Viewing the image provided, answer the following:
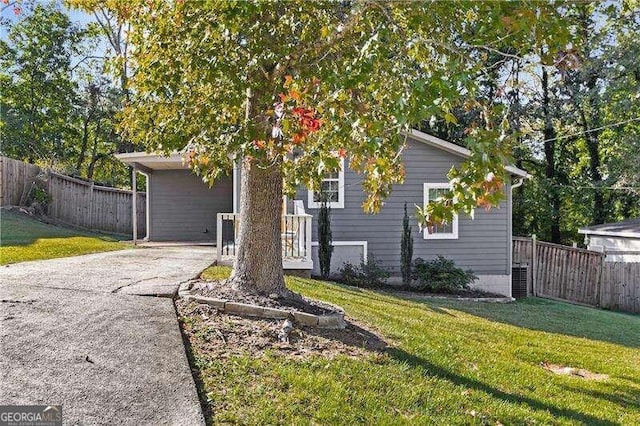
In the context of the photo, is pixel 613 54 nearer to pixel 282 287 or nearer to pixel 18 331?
pixel 282 287

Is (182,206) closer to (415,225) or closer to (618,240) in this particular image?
(415,225)

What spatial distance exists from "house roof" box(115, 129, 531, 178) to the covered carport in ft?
1.64

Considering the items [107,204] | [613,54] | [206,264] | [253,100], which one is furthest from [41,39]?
[613,54]

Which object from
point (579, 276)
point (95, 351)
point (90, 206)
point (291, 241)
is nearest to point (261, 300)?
point (95, 351)

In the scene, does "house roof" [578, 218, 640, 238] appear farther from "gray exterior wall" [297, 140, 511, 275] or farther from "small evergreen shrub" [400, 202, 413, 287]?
"small evergreen shrub" [400, 202, 413, 287]

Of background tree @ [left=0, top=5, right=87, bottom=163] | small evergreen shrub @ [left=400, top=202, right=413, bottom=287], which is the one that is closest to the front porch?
small evergreen shrub @ [left=400, top=202, right=413, bottom=287]

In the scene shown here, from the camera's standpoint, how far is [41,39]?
21719mm

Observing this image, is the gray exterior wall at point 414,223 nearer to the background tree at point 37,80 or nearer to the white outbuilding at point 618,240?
the white outbuilding at point 618,240

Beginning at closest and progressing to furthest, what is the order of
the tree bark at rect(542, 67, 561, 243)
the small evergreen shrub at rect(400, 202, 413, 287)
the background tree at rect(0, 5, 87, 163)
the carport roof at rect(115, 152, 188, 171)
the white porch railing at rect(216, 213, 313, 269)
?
the white porch railing at rect(216, 213, 313, 269) < the small evergreen shrub at rect(400, 202, 413, 287) < the carport roof at rect(115, 152, 188, 171) < the tree bark at rect(542, 67, 561, 243) < the background tree at rect(0, 5, 87, 163)

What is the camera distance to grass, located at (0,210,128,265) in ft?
27.7

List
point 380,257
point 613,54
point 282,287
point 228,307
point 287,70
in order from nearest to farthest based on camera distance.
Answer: point 287,70
point 228,307
point 282,287
point 380,257
point 613,54

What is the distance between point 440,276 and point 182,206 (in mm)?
8119

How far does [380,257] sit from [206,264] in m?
4.89

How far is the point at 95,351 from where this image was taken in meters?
3.68
